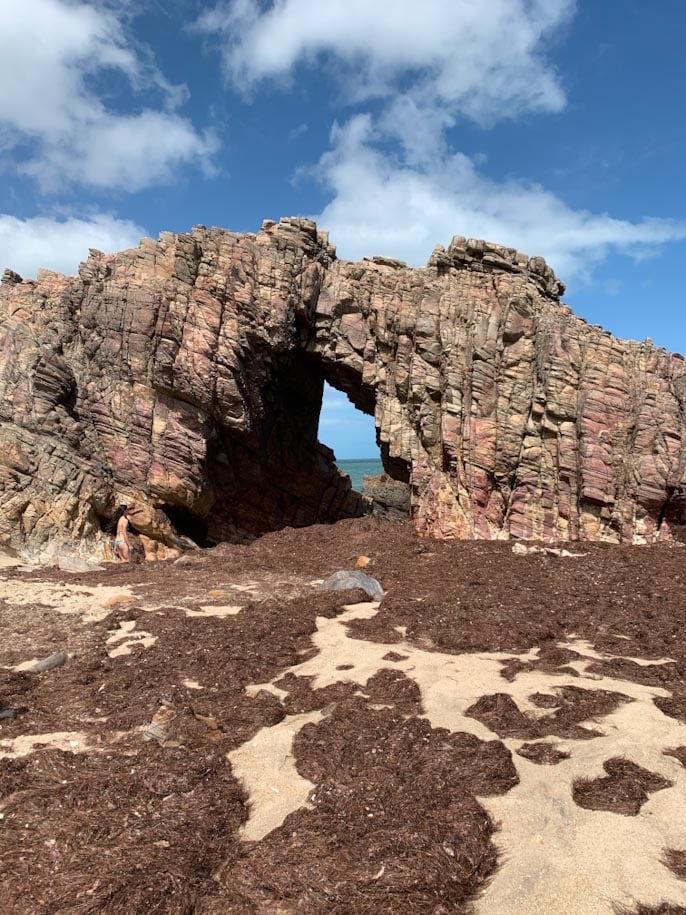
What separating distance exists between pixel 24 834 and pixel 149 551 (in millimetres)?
19306

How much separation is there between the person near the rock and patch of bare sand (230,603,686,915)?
15.2m

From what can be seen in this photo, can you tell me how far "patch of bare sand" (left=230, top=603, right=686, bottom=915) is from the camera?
4.61 metres

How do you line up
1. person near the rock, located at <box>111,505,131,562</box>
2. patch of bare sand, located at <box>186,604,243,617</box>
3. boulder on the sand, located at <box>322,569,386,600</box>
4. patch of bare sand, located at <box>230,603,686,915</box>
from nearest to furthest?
1. patch of bare sand, located at <box>230,603,686,915</box>
2. patch of bare sand, located at <box>186,604,243,617</box>
3. boulder on the sand, located at <box>322,569,386,600</box>
4. person near the rock, located at <box>111,505,131,562</box>

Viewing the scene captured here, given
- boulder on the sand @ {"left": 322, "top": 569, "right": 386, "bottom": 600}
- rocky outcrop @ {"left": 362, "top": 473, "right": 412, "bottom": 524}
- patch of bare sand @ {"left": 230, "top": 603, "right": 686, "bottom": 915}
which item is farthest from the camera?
rocky outcrop @ {"left": 362, "top": 473, "right": 412, "bottom": 524}

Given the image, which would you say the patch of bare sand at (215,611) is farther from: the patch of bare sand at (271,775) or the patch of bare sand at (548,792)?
the patch of bare sand at (271,775)

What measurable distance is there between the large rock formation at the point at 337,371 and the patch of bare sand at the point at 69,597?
217 inches

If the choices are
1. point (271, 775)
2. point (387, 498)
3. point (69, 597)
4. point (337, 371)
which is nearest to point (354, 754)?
point (271, 775)

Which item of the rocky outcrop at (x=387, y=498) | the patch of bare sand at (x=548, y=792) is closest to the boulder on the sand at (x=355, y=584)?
the patch of bare sand at (x=548, y=792)

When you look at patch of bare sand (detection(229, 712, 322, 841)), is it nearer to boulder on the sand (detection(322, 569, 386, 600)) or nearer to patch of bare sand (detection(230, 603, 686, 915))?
patch of bare sand (detection(230, 603, 686, 915))

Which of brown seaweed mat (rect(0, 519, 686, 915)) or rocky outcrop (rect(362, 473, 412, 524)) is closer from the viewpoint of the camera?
brown seaweed mat (rect(0, 519, 686, 915))

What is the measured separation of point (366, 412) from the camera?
3072 centimetres

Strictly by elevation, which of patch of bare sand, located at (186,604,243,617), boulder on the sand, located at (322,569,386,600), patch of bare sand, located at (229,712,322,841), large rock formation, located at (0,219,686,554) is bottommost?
patch of bare sand, located at (186,604,243,617)

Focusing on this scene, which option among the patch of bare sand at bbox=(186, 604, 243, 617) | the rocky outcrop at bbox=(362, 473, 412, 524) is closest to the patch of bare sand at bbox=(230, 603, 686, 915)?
the patch of bare sand at bbox=(186, 604, 243, 617)

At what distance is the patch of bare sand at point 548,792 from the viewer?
4609 mm
